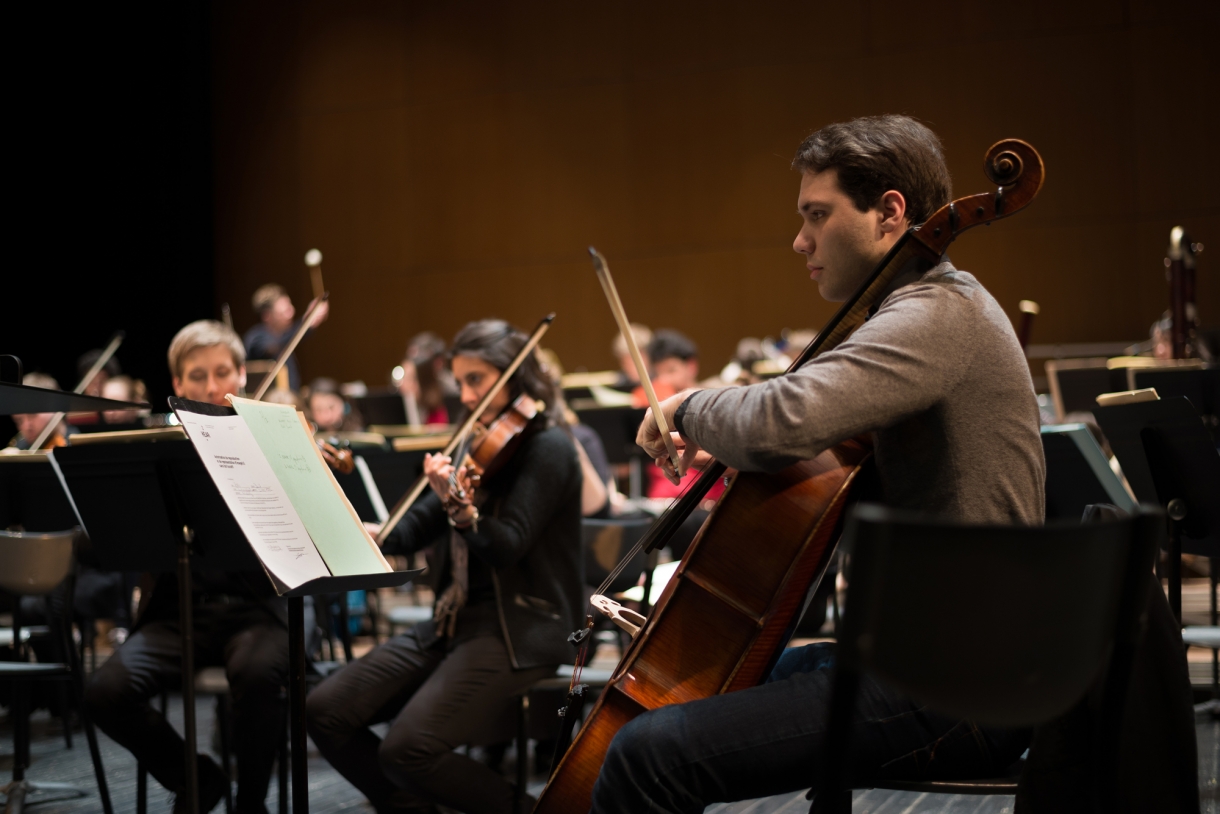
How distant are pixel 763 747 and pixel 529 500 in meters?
1.16

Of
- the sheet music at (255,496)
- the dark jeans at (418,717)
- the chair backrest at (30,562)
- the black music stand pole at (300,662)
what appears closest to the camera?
the sheet music at (255,496)

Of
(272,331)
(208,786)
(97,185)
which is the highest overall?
(97,185)

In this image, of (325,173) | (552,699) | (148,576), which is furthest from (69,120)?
(552,699)

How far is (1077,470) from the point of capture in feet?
7.00

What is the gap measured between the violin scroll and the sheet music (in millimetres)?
956

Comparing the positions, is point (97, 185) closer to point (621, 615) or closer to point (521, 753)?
point (521, 753)

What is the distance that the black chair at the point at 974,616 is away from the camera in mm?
987

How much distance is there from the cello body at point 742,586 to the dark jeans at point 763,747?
6 centimetres

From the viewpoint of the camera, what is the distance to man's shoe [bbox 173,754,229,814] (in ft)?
7.80

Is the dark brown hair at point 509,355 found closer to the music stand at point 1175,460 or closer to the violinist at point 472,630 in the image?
the violinist at point 472,630

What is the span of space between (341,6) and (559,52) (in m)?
1.84

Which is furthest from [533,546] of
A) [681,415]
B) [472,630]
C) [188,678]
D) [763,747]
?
[763,747]

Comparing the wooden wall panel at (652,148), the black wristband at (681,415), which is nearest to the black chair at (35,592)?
the black wristband at (681,415)

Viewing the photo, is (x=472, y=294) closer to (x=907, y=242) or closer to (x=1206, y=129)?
(x=1206, y=129)
